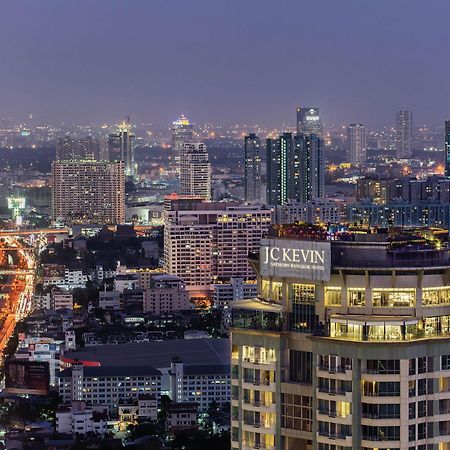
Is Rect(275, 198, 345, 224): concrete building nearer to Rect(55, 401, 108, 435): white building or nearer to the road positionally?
the road

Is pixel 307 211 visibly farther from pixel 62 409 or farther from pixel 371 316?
pixel 371 316

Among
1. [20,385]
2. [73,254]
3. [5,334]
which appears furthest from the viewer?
[73,254]

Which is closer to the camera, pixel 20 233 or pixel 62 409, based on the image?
pixel 62 409

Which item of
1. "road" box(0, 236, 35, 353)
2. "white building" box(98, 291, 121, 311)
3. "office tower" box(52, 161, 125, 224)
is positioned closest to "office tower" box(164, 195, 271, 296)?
"white building" box(98, 291, 121, 311)

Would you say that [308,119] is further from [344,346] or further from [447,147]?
[344,346]

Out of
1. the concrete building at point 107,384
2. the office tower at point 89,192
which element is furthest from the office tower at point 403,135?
the concrete building at point 107,384

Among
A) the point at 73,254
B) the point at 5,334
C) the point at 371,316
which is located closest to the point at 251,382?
the point at 371,316

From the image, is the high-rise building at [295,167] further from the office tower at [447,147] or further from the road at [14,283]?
the road at [14,283]
